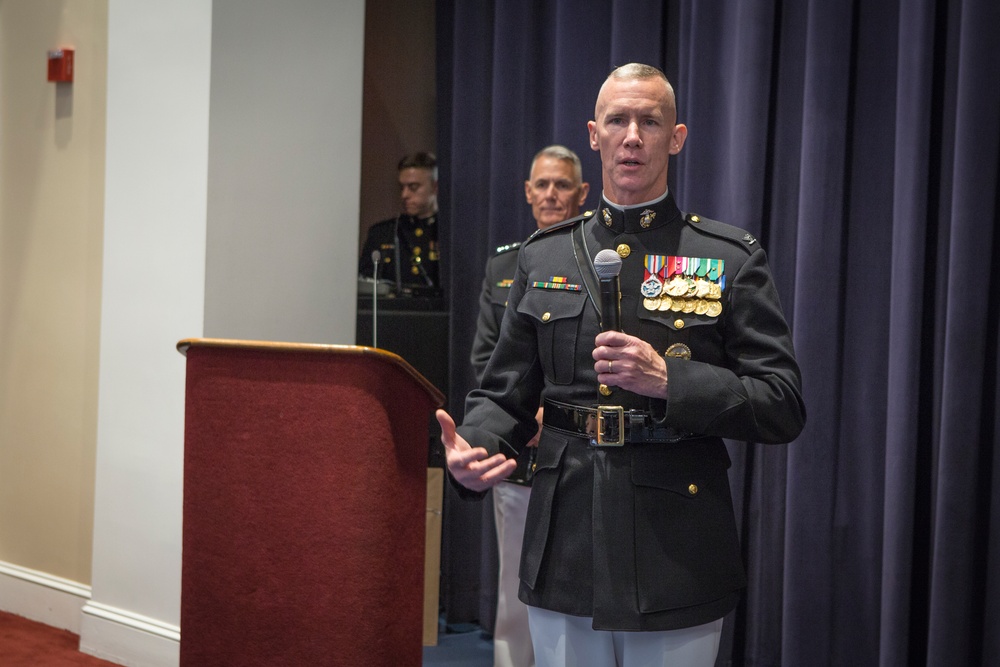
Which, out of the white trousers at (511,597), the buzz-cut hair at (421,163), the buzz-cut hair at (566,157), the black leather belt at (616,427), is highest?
the buzz-cut hair at (421,163)

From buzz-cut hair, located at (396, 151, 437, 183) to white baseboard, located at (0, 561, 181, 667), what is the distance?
1950mm

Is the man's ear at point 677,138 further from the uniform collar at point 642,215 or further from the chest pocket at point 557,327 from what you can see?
the chest pocket at point 557,327

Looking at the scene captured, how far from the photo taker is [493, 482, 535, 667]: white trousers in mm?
3012

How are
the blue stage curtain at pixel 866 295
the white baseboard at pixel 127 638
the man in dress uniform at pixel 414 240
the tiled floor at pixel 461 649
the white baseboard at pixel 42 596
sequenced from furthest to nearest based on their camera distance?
the man in dress uniform at pixel 414 240 → the white baseboard at pixel 42 596 → the tiled floor at pixel 461 649 → the white baseboard at pixel 127 638 → the blue stage curtain at pixel 866 295

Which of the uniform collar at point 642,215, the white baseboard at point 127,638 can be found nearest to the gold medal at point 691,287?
the uniform collar at point 642,215

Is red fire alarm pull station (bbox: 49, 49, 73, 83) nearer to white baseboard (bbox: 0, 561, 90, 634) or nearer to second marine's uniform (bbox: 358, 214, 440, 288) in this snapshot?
second marine's uniform (bbox: 358, 214, 440, 288)

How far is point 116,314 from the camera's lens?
128 inches

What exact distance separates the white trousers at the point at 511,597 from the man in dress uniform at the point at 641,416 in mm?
1364

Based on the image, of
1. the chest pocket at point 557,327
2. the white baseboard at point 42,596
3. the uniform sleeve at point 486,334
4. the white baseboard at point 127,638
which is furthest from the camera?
the white baseboard at point 42,596

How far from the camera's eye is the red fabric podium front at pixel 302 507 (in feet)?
6.49

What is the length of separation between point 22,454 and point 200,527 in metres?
2.10

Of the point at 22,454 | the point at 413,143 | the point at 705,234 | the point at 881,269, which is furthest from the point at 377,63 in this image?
the point at 705,234

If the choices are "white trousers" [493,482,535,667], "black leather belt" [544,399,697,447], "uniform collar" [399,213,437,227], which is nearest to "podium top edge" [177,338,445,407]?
"black leather belt" [544,399,697,447]

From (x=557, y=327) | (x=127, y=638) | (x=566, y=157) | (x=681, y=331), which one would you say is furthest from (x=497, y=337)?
(x=127, y=638)
